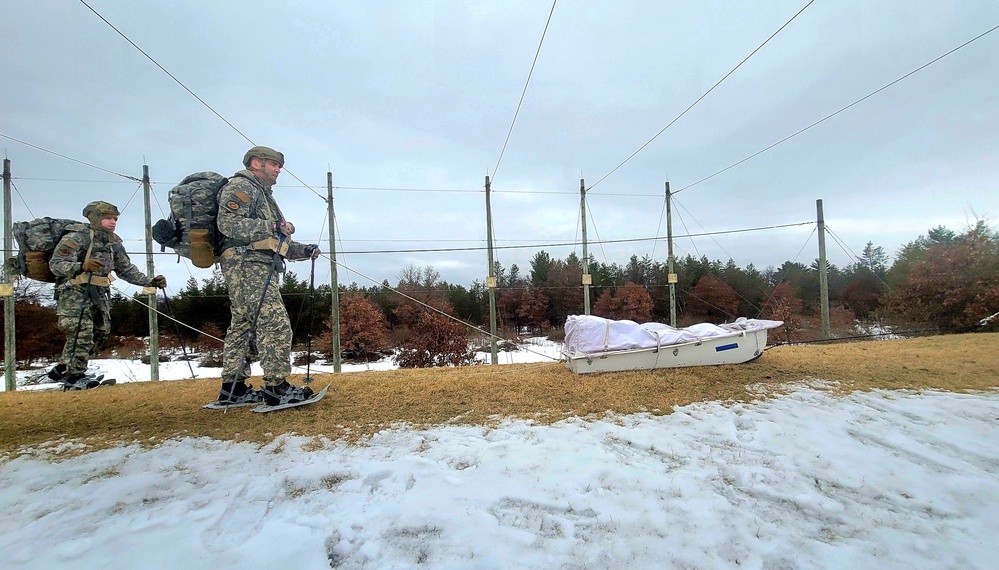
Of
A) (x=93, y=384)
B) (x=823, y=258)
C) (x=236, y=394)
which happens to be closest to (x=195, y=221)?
(x=236, y=394)

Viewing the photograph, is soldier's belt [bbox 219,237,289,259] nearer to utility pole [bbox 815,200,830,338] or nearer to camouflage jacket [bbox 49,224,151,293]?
camouflage jacket [bbox 49,224,151,293]

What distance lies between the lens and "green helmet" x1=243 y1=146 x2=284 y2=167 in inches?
144

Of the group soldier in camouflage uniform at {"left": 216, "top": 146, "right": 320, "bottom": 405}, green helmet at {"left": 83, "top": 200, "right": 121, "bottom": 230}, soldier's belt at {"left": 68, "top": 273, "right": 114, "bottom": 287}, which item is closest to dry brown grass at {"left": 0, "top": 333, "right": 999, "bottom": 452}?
soldier in camouflage uniform at {"left": 216, "top": 146, "right": 320, "bottom": 405}

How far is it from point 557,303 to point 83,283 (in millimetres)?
28899

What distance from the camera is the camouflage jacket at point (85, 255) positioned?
4.70m

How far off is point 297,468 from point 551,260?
37.0 metres

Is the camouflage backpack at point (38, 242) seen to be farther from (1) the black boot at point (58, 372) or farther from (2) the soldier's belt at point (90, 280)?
(1) the black boot at point (58, 372)

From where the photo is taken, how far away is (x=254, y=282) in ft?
11.3

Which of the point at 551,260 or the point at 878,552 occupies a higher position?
the point at 551,260

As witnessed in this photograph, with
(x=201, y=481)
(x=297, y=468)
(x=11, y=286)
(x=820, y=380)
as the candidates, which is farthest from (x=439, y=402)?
(x=11, y=286)

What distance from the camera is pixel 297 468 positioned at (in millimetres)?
2205

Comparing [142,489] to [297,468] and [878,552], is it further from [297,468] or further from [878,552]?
[878,552]

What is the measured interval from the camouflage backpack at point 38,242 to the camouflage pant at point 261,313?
3.37 metres

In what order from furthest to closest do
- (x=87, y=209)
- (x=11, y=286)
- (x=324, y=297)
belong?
(x=324, y=297)
(x=11, y=286)
(x=87, y=209)
